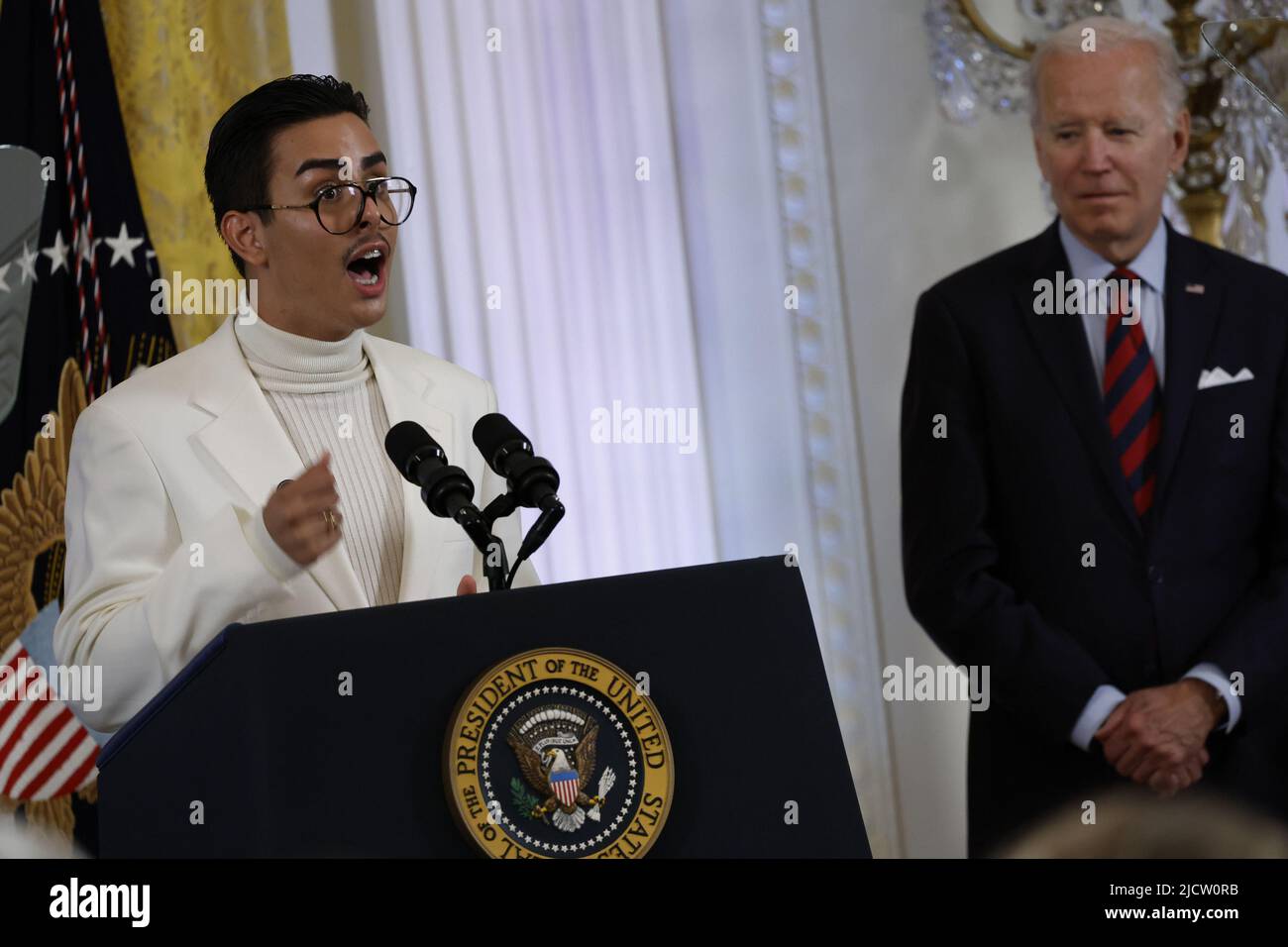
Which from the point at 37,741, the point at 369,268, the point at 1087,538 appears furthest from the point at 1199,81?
the point at 37,741

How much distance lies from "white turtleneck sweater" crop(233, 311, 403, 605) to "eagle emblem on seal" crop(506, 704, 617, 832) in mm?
772

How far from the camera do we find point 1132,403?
325 centimetres

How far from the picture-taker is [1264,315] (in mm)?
3254

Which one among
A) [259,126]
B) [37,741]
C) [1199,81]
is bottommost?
[37,741]

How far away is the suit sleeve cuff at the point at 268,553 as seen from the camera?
1872 millimetres

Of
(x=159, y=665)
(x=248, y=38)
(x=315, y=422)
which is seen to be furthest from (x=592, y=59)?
(x=159, y=665)

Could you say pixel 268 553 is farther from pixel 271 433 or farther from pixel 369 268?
pixel 369 268

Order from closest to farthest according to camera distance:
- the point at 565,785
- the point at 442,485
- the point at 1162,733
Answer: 1. the point at 565,785
2. the point at 442,485
3. the point at 1162,733

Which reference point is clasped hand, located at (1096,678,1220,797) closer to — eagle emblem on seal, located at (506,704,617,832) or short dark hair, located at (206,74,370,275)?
eagle emblem on seal, located at (506,704,617,832)

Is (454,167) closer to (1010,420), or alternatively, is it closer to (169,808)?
(1010,420)

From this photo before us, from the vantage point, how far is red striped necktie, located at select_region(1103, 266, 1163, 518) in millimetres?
3203

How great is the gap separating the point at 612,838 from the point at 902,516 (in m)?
1.93

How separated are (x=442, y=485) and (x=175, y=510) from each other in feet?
2.20

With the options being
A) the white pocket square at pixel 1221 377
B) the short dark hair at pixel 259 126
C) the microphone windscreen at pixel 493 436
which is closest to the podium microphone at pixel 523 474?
the microphone windscreen at pixel 493 436
